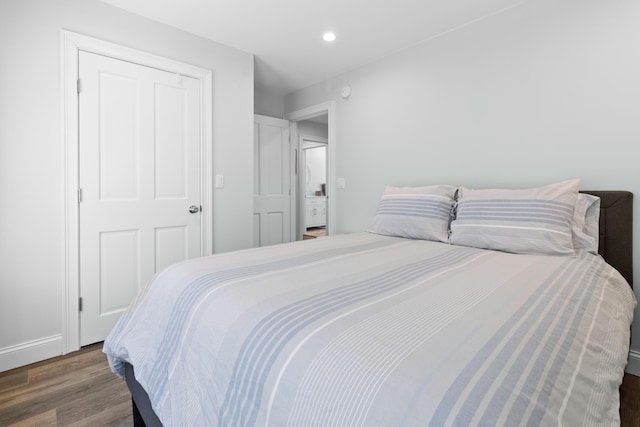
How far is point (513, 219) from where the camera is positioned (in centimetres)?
177

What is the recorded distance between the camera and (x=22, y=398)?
162cm

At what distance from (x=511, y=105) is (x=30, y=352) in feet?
11.7

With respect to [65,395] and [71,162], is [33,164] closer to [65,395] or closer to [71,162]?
[71,162]

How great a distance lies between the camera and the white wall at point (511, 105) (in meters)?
1.83

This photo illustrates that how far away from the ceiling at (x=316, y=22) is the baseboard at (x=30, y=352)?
7.56ft

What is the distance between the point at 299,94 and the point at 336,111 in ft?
2.46

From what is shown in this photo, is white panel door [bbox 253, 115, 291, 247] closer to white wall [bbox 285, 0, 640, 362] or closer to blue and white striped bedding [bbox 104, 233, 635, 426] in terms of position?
white wall [bbox 285, 0, 640, 362]

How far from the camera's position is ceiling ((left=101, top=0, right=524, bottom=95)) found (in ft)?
7.15

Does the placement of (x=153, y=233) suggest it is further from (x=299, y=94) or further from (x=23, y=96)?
(x=299, y=94)

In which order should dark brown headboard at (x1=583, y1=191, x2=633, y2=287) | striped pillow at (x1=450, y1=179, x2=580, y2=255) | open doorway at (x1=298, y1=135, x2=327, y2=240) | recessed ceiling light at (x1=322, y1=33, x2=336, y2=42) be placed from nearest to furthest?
striped pillow at (x1=450, y1=179, x2=580, y2=255) < dark brown headboard at (x1=583, y1=191, x2=633, y2=287) < recessed ceiling light at (x1=322, y1=33, x2=336, y2=42) < open doorway at (x1=298, y1=135, x2=327, y2=240)

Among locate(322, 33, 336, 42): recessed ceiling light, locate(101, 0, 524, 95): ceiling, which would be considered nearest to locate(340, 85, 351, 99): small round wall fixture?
locate(101, 0, 524, 95): ceiling

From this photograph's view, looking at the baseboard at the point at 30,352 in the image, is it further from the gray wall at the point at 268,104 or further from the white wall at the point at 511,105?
the gray wall at the point at 268,104

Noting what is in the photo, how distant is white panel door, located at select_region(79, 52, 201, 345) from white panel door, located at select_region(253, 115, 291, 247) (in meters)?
1.15

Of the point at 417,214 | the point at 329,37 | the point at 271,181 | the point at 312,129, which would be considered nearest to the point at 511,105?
the point at 417,214
